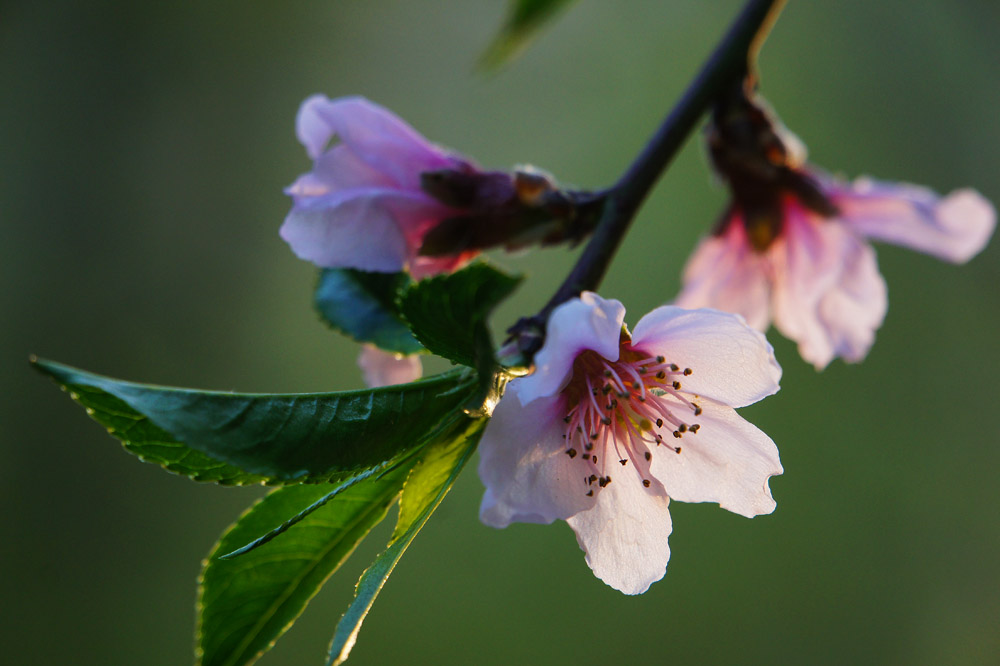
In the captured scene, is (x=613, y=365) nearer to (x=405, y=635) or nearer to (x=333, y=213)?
(x=333, y=213)

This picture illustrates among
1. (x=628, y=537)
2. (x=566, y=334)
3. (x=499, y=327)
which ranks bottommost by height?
(x=628, y=537)

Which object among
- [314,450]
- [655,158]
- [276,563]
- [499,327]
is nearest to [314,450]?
[314,450]

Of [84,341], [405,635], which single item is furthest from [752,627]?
[84,341]

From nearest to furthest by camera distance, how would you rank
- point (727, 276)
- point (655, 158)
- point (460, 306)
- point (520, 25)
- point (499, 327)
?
point (460, 306)
point (655, 158)
point (520, 25)
point (727, 276)
point (499, 327)

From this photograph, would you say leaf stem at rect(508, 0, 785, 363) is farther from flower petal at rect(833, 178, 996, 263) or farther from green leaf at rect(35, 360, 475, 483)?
flower petal at rect(833, 178, 996, 263)

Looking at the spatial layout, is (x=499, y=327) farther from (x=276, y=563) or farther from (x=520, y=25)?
(x=276, y=563)

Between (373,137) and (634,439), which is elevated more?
(373,137)

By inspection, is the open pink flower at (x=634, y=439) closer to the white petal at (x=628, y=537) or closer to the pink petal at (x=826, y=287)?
the white petal at (x=628, y=537)
